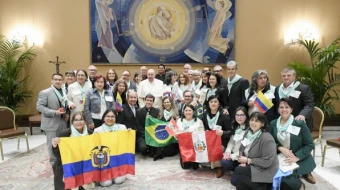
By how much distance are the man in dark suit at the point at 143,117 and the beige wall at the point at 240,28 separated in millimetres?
2602

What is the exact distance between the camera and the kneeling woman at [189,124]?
163 inches

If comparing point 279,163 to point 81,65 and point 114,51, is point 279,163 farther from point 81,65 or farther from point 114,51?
point 81,65

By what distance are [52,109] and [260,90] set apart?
121 inches

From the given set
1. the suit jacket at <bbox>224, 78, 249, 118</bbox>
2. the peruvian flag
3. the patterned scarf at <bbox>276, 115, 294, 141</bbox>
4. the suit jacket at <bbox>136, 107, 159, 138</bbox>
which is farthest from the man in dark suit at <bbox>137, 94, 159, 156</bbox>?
the patterned scarf at <bbox>276, 115, 294, 141</bbox>

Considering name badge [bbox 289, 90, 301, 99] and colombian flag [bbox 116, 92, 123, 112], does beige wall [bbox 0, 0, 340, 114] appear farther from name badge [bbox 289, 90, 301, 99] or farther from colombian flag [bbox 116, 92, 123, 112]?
name badge [bbox 289, 90, 301, 99]

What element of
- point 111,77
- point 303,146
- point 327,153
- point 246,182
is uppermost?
point 111,77

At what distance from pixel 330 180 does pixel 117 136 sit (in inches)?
119

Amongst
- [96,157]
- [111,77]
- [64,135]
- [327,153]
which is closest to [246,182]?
[96,157]

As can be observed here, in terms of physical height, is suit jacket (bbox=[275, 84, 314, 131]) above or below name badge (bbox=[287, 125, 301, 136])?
above

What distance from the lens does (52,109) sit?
388 centimetres

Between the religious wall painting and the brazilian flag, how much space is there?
9.46ft

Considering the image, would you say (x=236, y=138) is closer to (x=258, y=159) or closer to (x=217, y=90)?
(x=258, y=159)

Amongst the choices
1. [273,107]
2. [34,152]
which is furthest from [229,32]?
[34,152]

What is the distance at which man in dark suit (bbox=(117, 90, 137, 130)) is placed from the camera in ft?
15.4
